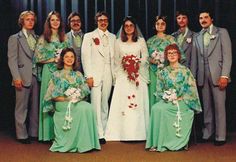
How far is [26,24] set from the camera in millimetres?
6117

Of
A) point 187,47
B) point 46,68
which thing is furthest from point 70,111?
point 187,47

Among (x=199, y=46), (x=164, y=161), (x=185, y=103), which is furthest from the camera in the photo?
(x=199, y=46)

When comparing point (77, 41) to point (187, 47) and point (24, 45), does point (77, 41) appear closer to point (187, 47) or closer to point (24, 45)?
point (24, 45)

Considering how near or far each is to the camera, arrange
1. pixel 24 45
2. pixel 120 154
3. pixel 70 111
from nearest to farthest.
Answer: pixel 120 154
pixel 70 111
pixel 24 45

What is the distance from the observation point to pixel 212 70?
19.7ft

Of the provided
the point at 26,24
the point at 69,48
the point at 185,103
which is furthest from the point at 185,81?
the point at 26,24

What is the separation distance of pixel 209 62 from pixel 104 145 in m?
1.47

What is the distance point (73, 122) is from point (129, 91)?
93cm

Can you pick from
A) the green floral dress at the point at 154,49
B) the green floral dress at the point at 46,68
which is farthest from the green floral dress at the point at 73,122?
the green floral dress at the point at 154,49

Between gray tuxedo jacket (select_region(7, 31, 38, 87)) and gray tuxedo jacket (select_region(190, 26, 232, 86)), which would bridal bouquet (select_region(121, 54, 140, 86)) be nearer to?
gray tuxedo jacket (select_region(190, 26, 232, 86))

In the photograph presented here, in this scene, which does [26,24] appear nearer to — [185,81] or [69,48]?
[69,48]

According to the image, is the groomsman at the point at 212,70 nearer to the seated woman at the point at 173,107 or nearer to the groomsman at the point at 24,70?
the seated woman at the point at 173,107

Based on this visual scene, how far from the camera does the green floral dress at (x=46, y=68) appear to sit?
5996 mm

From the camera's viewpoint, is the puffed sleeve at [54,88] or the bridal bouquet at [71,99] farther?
the puffed sleeve at [54,88]
